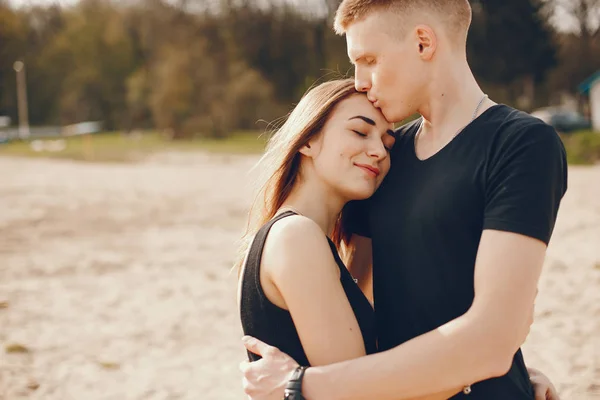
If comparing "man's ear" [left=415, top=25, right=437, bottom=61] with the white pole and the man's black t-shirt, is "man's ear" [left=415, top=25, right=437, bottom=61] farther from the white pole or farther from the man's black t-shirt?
the white pole

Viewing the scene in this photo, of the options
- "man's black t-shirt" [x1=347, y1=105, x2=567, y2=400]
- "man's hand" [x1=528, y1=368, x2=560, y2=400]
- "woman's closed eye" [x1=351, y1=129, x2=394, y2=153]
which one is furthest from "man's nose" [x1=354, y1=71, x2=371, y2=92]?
"man's hand" [x1=528, y1=368, x2=560, y2=400]

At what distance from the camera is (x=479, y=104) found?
1.94 m

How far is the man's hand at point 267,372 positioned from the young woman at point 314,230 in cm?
4

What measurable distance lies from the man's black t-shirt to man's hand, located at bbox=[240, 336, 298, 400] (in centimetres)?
37

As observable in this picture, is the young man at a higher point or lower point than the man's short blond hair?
lower

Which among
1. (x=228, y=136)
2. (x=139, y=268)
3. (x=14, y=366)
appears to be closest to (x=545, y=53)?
(x=228, y=136)

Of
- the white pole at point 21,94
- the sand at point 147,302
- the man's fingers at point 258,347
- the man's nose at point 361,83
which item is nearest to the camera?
the man's fingers at point 258,347

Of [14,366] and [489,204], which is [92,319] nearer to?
[14,366]

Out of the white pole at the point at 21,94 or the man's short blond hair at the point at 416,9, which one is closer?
the man's short blond hair at the point at 416,9

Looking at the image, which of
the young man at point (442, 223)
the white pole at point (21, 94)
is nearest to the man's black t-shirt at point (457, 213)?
the young man at point (442, 223)

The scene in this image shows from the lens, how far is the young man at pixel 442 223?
1.65 metres

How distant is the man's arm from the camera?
5.36ft

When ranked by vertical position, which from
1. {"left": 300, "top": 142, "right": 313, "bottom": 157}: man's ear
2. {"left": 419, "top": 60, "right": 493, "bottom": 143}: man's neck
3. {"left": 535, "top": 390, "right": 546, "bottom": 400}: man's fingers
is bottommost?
{"left": 535, "top": 390, "right": 546, "bottom": 400}: man's fingers

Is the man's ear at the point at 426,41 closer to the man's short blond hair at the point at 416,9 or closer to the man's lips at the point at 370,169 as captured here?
the man's short blond hair at the point at 416,9
